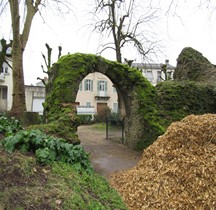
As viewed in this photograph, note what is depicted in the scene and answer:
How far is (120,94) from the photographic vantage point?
32.0ft

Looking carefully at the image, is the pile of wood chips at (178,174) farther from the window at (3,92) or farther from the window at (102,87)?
the window at (102,87)

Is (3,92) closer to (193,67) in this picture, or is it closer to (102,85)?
(102,85)

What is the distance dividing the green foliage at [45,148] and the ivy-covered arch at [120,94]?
339cm

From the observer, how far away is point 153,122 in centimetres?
845

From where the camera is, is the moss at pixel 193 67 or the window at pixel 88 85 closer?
the moss at pixel 193 67

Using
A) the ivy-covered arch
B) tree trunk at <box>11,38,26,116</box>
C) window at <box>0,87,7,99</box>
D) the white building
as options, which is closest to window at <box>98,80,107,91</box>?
the white building

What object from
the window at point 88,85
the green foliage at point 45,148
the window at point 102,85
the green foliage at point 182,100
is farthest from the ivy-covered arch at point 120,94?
the window at point 102,85

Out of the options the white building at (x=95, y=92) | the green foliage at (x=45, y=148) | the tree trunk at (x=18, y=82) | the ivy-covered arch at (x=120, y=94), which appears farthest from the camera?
the white building at (x=95, y=92)

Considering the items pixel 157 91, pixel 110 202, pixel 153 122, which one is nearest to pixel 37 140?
pixel 110 202

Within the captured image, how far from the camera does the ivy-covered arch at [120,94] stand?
25.5 feet

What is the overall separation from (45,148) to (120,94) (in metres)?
6.96

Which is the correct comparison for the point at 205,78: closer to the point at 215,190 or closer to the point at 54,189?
the point at 215,190

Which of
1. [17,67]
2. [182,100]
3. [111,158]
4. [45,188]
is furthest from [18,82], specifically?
[45,188]

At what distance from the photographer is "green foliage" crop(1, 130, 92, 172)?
9.42ft
